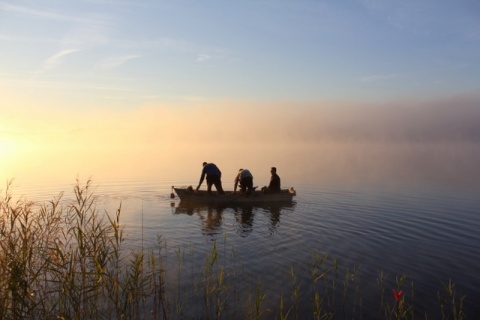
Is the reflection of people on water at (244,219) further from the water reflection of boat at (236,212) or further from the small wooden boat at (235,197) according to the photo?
the small wooden boat at (235,197)

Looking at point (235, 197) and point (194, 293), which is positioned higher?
point (235, 197)

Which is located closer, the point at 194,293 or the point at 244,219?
the point at 194,293

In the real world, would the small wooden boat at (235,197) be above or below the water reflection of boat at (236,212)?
above

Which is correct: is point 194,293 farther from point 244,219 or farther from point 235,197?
point 235,197

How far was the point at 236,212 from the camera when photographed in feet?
63.5

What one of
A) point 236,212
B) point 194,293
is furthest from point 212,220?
point 194,293

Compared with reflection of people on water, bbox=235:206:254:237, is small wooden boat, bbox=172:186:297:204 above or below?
above

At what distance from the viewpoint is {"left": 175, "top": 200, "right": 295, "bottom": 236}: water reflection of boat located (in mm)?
15273

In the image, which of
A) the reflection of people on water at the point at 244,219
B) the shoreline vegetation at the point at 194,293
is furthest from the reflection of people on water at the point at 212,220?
the shoreline vegetation at the point at 194,293

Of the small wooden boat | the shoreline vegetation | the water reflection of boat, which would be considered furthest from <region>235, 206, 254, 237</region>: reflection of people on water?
the shoreline vegetation

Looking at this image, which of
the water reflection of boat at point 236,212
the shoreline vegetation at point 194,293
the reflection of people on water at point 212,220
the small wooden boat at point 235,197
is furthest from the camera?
the small wooden boat at point 235,197

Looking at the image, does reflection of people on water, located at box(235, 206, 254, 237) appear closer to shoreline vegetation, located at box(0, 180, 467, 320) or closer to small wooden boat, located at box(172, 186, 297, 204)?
small wooden boat, located at box(172, 186, 297, 204)

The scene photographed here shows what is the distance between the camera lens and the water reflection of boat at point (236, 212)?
15273 mm

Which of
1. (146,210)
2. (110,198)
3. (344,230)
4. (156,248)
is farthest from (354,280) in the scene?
(110,198)
